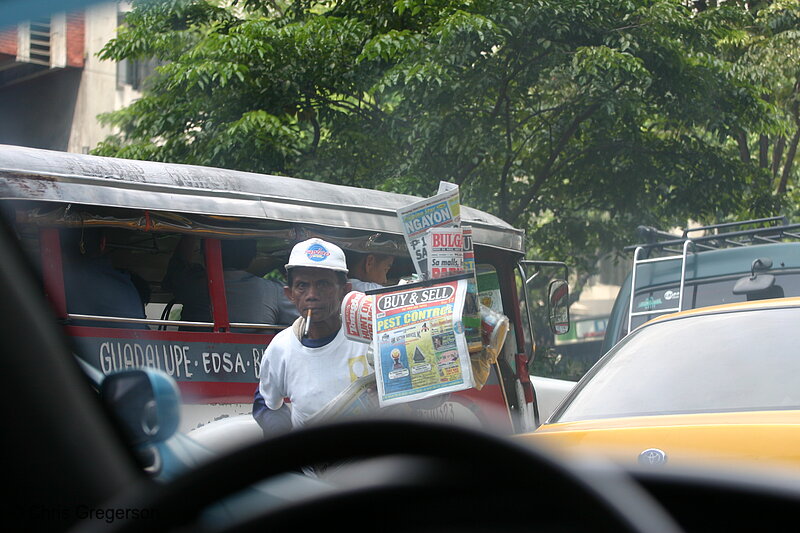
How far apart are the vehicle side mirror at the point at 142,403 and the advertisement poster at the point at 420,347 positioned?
2558mm

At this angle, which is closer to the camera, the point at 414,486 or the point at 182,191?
the point at 414,486

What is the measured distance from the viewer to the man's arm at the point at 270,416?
391 centimetres

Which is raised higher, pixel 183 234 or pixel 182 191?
pixel 182 191

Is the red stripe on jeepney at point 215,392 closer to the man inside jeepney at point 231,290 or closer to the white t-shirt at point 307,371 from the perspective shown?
the man inside jeepney at point 231,290

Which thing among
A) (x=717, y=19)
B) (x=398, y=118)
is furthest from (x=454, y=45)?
(x=717, y=19)

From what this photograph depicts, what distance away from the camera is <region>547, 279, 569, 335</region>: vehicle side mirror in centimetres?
765

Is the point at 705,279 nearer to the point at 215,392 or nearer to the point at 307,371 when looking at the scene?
the point at 215,392

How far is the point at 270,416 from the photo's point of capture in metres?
4.00

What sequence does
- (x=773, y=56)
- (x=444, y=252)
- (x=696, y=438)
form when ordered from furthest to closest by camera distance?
(x=773, y=56) → (x=444, y=252) → (x=696, y=438)

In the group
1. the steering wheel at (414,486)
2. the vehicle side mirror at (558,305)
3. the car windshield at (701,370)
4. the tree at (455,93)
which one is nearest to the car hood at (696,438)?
the car windshield at (701,370)

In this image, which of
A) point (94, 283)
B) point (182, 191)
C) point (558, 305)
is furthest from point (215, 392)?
point (558, 305)

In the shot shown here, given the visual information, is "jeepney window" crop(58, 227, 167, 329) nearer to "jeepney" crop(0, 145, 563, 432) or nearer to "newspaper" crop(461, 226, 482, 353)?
"jeepney" crop(0, 145, 563, 432)

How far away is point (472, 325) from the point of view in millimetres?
4066

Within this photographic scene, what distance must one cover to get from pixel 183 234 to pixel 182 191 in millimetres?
263
